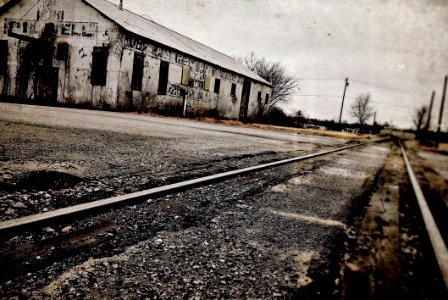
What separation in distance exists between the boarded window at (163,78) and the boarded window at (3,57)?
9.81 m

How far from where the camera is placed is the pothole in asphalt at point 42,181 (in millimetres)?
2566

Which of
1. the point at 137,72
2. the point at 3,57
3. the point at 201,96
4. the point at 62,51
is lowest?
the point at 201,96

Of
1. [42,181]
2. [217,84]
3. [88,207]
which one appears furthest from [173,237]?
[217,84]

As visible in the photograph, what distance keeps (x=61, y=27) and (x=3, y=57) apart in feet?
16.6

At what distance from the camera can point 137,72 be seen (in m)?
18.4

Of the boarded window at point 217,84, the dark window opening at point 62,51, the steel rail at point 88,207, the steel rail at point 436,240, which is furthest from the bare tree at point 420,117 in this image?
the boarded window at point 217,84

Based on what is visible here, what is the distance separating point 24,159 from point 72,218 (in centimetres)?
200

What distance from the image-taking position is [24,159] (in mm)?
3521

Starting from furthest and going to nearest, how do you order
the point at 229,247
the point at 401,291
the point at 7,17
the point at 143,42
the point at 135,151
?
the point at 7,17 < the point at 143,42 < the point at 135,151 < the point at 229,247 < the point at 401,291

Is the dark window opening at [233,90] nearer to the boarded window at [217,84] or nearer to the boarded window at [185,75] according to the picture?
the boarded window at [217,84]

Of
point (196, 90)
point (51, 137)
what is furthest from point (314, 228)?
point (196, 90)

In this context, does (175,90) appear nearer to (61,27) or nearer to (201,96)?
(201,96)

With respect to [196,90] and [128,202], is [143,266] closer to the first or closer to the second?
[128,202]

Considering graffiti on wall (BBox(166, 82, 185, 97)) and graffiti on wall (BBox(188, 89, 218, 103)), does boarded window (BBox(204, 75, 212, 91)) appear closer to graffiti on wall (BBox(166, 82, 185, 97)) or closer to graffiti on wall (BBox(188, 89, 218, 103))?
graffiti on wall (BBox(188, 89, 218, 103))
